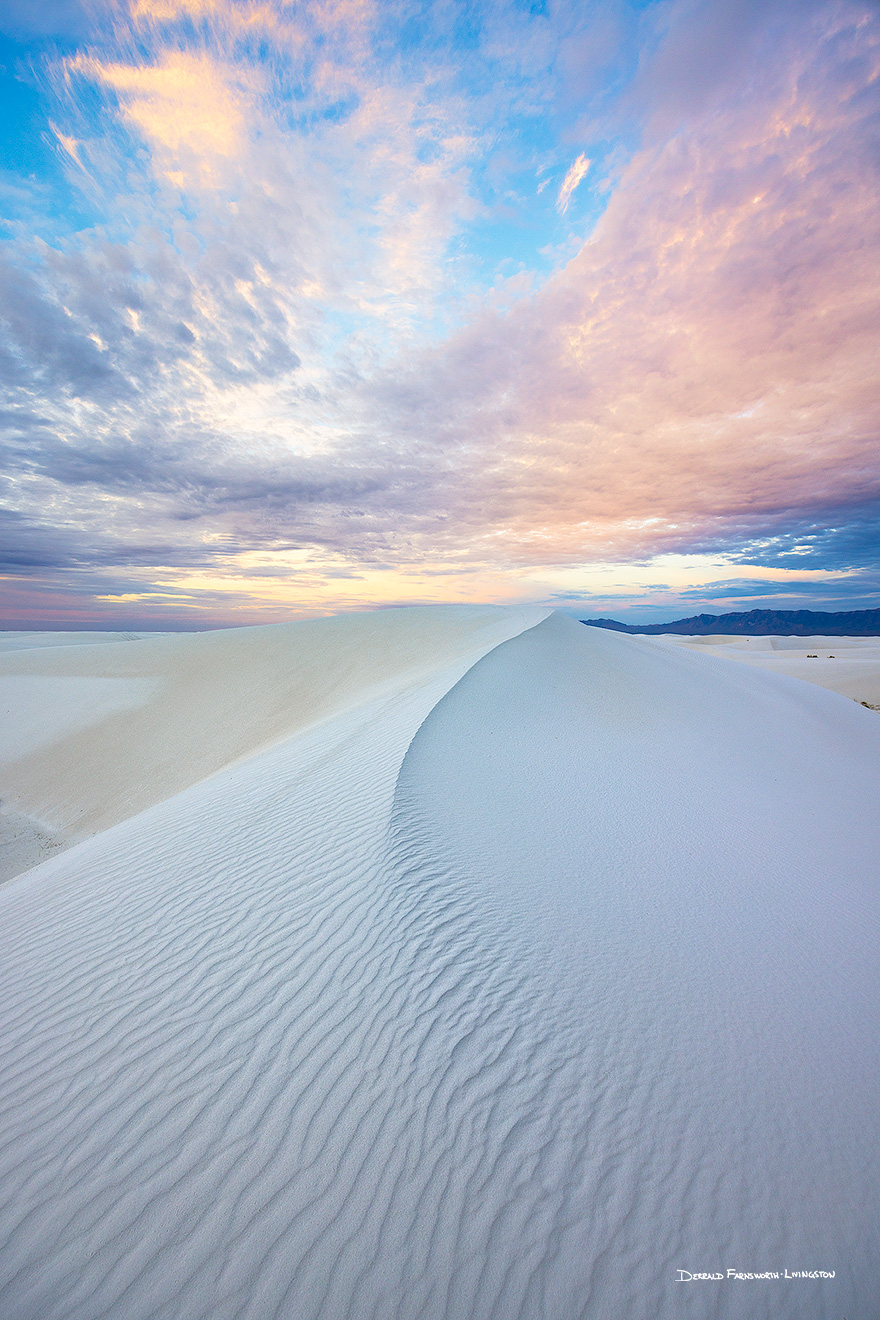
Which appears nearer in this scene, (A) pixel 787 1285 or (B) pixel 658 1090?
(A) pixel 787 1285

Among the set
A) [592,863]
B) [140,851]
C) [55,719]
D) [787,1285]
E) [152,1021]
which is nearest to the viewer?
[787,1285]

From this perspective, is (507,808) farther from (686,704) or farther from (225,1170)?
(686,704)

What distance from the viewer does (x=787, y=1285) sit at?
1851 mm

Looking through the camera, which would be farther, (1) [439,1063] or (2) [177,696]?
(2) [177,696]

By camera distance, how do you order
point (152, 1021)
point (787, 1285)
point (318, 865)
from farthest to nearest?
point (318, 865) → point (152, 1021) → point (787, 1285)

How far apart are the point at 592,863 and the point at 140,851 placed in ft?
14.5

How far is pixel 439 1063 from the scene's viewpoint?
2.50 meters

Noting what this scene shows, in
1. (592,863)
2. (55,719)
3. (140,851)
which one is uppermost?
(592,863)

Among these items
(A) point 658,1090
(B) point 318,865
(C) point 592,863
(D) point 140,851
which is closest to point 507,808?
(C) point 592,863

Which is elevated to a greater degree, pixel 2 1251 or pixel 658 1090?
pixel 658 1090

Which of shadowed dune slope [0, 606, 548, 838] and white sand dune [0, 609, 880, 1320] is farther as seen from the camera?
shadowed dune slope [0, 606, 548, 838]

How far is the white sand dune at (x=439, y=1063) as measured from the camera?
6.09 feet

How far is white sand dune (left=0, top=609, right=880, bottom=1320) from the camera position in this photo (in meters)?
1.86

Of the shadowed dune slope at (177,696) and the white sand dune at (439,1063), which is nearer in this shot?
the white sand dune at (439,1063)
